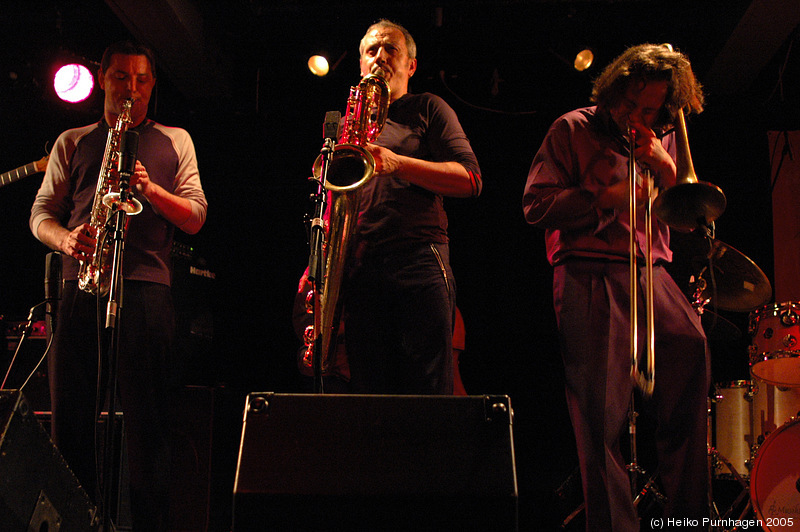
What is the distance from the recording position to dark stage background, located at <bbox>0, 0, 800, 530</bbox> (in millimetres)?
4773

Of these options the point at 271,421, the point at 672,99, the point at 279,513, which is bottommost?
the point at 279,513

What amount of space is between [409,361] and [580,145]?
3.34 ft

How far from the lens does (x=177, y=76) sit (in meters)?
5.20

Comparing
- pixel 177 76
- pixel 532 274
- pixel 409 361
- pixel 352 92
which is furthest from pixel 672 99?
pixel 177 76

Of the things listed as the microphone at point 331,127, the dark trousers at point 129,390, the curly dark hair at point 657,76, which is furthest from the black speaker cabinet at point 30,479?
the curly dark hair at point 657,76

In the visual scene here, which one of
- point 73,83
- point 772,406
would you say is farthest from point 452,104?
point 772,406

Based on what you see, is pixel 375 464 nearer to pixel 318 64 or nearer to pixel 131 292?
pixel 131 292

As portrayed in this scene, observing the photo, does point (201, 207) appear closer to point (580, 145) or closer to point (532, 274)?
point (580, 145)

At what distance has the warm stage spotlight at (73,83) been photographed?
15.2ft

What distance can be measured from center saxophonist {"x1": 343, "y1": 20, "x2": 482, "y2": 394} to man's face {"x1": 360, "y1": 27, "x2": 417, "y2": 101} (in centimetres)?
25

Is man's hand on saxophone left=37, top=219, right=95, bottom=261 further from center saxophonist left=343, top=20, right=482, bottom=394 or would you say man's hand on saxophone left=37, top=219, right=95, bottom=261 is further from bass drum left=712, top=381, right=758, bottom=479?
bass drum left=712, top=381, right=758, bottom=479

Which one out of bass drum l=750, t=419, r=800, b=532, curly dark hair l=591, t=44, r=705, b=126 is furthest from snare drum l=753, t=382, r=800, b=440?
curly dark hair l=591, t=44, r=705, b=126

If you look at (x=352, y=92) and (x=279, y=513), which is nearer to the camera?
(x=279, y=513)

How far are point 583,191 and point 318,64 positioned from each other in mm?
3315
